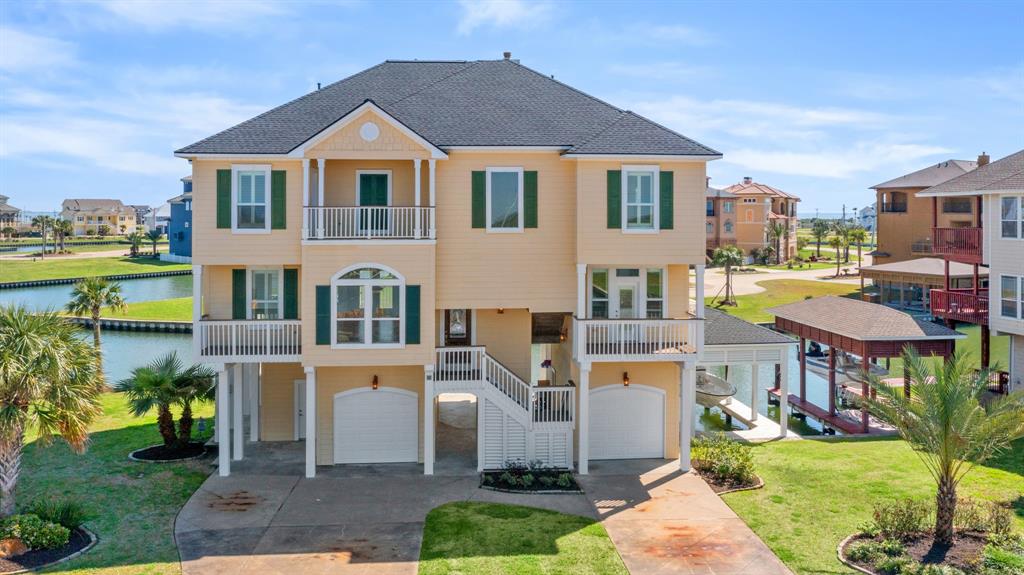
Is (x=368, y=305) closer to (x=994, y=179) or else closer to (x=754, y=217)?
(x=994, y=179)

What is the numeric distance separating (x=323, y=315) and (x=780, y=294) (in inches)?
1860

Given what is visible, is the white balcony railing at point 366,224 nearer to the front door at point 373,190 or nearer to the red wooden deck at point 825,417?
the front door at point 373,190

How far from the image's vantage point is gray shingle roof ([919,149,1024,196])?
23.1 metres

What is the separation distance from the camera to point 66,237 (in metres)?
124

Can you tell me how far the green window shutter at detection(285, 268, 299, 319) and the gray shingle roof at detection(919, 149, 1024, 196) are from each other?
827 inches

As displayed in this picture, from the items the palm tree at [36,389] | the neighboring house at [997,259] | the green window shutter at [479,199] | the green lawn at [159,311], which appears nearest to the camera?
the palm tree at [36,389]

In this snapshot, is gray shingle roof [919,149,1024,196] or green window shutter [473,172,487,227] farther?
gray shingle roof [919,149,1024,196]

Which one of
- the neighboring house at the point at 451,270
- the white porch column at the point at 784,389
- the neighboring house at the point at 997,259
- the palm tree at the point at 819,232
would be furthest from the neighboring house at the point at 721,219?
the neighboring house at the point at 451,270

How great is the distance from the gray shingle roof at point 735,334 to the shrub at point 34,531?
15.8 metres

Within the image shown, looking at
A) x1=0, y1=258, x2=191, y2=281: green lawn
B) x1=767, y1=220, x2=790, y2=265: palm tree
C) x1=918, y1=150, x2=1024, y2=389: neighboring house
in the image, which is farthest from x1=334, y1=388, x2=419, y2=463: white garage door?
x1=767, y1=220, x2=790, y2=265: palm tree

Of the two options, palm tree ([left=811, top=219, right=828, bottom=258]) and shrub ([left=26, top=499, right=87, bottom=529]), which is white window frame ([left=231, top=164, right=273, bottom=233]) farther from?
palm tree ([left=811, top=219, right=828, bottom=258])

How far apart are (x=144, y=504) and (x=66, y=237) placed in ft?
418

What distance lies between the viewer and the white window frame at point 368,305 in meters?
17.5

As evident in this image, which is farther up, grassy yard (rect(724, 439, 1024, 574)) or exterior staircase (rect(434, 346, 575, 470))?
exterior staircase (rect(434, 346, 575, 470))
